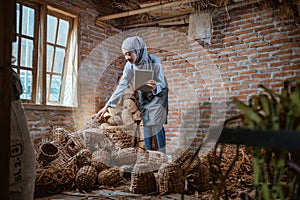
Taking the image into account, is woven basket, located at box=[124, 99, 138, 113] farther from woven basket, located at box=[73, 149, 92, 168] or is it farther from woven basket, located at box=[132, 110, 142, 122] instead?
woven basket, located at box=[73, 149, 92, 168]

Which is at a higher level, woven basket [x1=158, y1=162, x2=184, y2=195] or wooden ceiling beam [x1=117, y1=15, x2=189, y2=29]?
wooden ceiling beam [x1=117, y1=15, x2=189, y2=29]

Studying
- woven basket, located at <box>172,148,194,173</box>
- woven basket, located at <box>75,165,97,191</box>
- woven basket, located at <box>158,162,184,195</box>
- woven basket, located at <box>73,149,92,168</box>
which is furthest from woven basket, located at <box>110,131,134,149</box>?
woven basket, located at <box>158,162,184,195</box>

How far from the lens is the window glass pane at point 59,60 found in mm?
4359

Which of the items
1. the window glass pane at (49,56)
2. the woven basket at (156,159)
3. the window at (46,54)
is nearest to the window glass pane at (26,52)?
the window at (46,54)

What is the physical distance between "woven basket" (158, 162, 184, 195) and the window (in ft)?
7.19

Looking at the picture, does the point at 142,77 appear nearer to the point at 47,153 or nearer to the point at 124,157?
the point at 124,157

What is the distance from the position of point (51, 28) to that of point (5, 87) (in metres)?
3.56

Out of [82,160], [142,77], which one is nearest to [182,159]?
[82,160]

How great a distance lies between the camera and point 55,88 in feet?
14.2

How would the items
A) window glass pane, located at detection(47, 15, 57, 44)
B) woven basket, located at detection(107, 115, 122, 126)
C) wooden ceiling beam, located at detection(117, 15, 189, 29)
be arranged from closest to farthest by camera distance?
window glass pane, located at detection(47, 15, 57, 44), woven basket, located at detection(107, 115, 122, 126), wooden ceiling beam, located at detection(117, 15, 189, 29)

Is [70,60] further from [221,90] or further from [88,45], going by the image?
[221,90]

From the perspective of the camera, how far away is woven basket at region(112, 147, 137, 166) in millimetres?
3550

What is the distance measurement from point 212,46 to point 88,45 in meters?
2.03

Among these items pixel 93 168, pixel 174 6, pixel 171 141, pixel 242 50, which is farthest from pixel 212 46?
pixel 93 168
